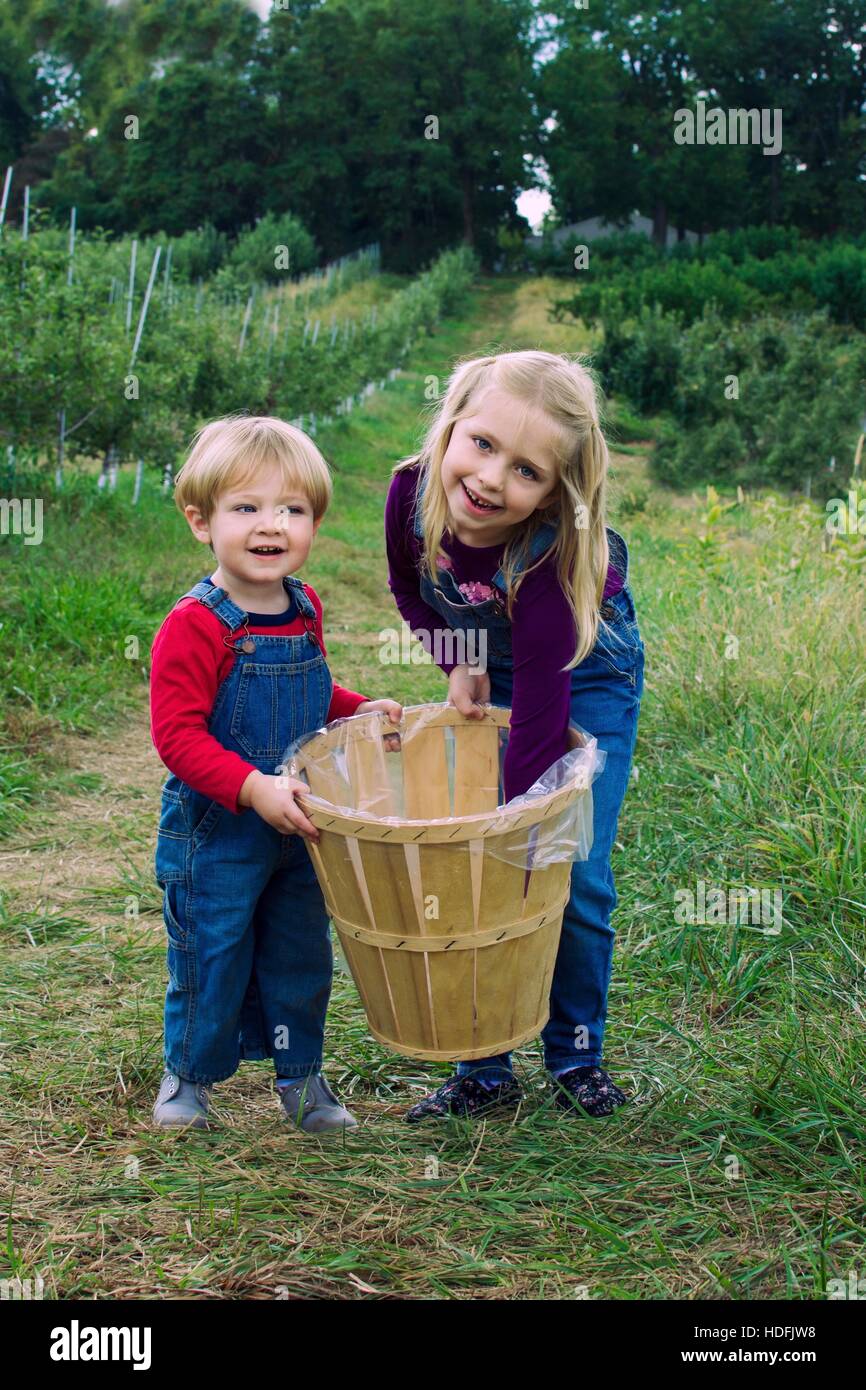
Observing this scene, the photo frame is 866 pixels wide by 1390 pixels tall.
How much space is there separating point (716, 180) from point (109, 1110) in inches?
2063

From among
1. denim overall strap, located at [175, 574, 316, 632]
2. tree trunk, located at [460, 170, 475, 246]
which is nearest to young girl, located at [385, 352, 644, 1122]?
denim overall strap, located at [175, 574, 316, 632]

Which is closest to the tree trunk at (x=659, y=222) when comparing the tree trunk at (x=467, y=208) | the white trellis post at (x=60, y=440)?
the tree trunk at (x=467, y=208)

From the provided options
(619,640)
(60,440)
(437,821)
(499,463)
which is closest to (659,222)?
(60,440)

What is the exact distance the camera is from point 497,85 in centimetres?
5522

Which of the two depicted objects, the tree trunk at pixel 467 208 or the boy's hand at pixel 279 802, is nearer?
the boy's hand at pixel 279 802

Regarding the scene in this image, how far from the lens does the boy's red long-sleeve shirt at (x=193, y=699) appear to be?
217cm

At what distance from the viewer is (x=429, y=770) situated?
263 cm

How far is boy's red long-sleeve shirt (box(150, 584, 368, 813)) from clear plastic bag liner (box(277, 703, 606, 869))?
138mm

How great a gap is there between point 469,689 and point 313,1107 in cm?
89

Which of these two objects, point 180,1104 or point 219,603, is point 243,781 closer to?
point 219,603

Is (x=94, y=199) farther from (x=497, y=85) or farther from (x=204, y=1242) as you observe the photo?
(x=204, y=1242)

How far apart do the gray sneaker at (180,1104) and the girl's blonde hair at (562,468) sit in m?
1.12

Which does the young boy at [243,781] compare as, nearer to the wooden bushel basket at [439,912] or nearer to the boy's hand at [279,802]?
the boy's hand at [279,802]
